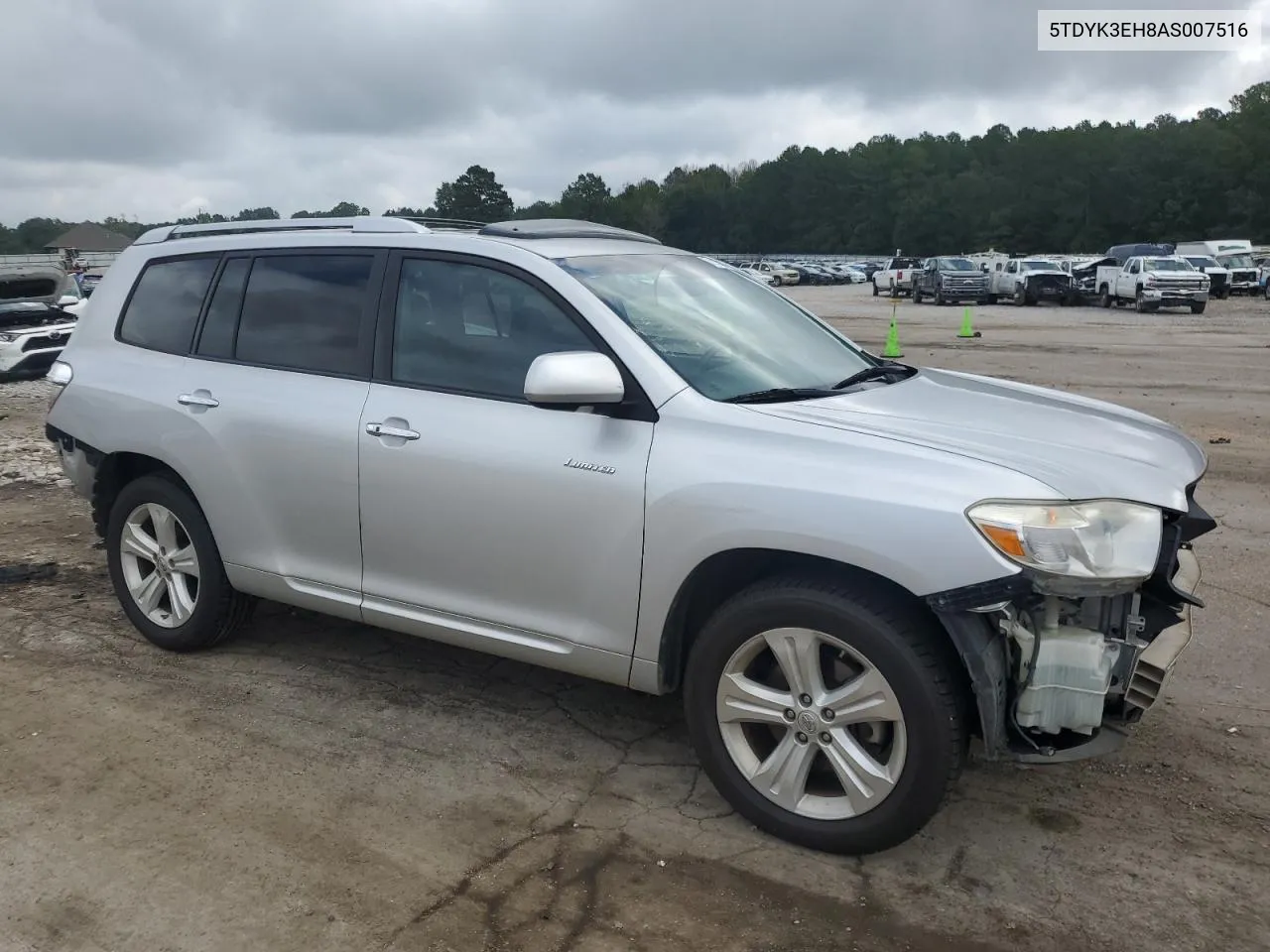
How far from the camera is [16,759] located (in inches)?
154

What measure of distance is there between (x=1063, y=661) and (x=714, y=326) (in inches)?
66.4

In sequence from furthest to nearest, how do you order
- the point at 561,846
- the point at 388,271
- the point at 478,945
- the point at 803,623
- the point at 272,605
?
1. the point at 272,605
2. the point at 388,271
3. the point at 561,846
4. the point at 803,623
5. the point at 478,945

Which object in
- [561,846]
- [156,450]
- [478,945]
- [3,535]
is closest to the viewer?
[478,945]

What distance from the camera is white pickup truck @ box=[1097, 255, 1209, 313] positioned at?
31141mm

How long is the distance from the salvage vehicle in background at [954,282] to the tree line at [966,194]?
91.3 ft

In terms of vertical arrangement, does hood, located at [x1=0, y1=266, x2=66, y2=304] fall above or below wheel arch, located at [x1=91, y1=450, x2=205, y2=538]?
above

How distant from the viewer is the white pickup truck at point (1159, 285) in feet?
102

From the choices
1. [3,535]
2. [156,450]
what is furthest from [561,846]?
[3,535]

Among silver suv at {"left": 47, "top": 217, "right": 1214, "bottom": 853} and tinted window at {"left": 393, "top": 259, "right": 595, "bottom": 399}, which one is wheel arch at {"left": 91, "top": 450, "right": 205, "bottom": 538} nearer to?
silver suv at {"left": 47, "top": 217, "right": 1214, "bottom": 853}

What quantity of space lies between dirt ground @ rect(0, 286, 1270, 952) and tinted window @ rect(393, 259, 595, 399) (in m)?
1.35

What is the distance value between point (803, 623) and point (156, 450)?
300 centimetres

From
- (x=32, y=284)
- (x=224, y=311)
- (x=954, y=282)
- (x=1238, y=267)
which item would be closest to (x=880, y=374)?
(x=224, y=311)

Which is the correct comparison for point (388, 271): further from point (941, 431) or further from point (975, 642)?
point (975, 642)

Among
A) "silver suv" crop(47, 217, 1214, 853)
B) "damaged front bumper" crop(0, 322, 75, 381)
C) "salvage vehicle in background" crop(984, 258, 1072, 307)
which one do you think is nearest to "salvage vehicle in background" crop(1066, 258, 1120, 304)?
"salvage vehicle in background" crop(984, 258, 1072, 307)
